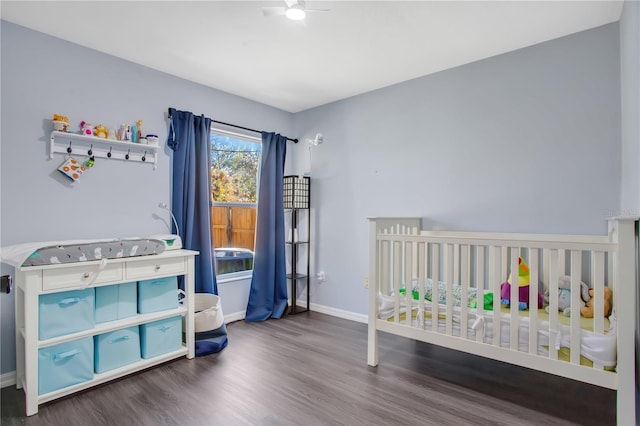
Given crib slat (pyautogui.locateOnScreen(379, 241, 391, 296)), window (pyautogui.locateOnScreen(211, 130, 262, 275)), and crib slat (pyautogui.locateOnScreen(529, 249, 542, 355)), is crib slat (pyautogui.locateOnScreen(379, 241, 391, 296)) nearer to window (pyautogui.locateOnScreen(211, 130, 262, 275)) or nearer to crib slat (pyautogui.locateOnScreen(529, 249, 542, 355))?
crib slat (pyautogui.locateOnScreen(529, 249, 542, 355))

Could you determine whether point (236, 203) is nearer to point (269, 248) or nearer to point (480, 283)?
point (269, 248)

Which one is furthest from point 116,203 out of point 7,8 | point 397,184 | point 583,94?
point 583,94

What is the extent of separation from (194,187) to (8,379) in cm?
172

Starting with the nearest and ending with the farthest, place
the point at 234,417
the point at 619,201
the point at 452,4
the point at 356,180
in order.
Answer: the point at 234,417 < the point at 452,4 < the point at 619,201 < the point at 356,180

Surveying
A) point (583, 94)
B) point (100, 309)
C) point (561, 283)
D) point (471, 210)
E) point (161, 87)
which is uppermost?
point (161, 87)

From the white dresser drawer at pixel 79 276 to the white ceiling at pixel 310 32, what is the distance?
5.04ft

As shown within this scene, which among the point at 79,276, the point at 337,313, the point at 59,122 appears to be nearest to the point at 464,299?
the point at 337,313

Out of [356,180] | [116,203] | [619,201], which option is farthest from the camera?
[356,180]

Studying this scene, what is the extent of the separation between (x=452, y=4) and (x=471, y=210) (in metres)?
1.49

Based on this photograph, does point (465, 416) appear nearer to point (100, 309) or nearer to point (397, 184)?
Result: point (397, 184)

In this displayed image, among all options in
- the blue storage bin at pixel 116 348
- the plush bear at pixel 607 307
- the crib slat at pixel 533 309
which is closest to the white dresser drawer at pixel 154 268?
the blue storage bin at pixel 116 348

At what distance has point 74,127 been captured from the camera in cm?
240

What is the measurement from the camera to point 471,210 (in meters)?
2.74

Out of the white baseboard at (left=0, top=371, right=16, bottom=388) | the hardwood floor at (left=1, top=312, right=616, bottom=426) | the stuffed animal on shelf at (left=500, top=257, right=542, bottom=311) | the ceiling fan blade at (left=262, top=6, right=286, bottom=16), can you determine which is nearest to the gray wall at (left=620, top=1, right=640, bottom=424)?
the hardwood floor at (left=1, top=312, right=616, bottom=426)
